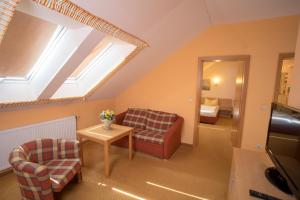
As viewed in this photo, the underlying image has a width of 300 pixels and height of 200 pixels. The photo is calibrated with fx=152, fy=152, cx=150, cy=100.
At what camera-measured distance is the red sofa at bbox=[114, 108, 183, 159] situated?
2.90 m

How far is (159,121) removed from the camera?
3473 millimetres

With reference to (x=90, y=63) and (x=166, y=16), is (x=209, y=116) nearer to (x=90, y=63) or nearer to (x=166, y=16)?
(x=166, y=16)

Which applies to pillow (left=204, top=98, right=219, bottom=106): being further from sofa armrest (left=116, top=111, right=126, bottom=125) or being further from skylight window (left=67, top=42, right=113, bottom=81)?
skylight window (left=67, top=42, right=113, bottom=81)

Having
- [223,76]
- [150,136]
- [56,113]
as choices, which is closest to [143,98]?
[150,136]

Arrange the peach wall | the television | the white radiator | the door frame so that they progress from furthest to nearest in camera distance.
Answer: the door frame < the white radiator < the peach wall < the television

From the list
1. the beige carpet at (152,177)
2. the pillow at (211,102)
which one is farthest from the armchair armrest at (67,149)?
the pillow at (211,102)

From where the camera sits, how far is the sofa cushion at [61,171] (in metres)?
1.68

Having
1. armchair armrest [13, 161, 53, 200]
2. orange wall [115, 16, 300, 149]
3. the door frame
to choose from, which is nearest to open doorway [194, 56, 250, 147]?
orange wall [115, 16, 300, 149]

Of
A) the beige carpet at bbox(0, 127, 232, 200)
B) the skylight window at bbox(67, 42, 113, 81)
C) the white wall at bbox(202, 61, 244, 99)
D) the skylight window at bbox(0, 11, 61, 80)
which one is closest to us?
the skylight window at bbox(0, 11, 61, 80)

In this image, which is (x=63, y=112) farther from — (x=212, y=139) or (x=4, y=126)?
(x=212, y=139)

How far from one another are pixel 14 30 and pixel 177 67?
2.79 m

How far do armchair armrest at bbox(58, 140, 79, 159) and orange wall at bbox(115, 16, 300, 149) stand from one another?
2.15 meters

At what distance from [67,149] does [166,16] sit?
2.37 m

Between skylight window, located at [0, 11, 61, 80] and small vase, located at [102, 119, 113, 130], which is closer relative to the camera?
skylight window, located at [0, 11, 61, 80]
